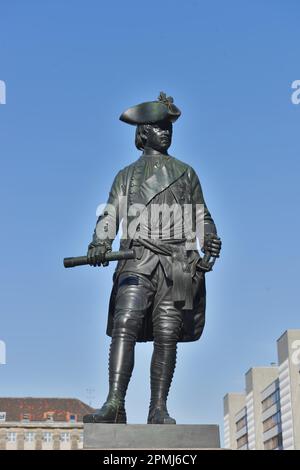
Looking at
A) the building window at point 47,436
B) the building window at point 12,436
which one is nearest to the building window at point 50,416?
the building window at point 47,436

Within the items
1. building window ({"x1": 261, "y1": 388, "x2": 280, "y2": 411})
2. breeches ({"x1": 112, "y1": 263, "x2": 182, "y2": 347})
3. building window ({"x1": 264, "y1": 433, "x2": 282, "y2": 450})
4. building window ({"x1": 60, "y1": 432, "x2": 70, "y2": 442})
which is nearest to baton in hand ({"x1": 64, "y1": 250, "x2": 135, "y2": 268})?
breeches ({"x1": 112, "y1": 263, "x2": 182, "y2": 347})

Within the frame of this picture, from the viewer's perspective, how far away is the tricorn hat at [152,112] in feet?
28.9

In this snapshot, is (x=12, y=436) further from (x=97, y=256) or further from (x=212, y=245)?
(x=97, y=256)

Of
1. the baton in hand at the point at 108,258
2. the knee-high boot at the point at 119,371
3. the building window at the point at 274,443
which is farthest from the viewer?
the building window at the point at 274,443

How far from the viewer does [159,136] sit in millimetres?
8906

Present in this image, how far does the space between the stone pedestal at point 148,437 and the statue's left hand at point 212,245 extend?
1.97 metres

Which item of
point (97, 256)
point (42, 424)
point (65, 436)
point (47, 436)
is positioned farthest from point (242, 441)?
point (97, 256)

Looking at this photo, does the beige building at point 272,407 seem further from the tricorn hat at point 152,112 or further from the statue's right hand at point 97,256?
the statue's right hand at point 97,256

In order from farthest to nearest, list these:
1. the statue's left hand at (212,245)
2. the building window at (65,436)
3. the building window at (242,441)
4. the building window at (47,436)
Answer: the building window at (242,441) → the building window at (47,436) → the building window at (65,436) → the statue's left hand at (212,245)

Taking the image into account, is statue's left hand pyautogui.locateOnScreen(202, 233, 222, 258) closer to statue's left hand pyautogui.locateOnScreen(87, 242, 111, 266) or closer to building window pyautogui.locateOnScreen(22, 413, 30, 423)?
statue's left hand pyautogui.locateOnScreen(87, 242, 111, 266)
